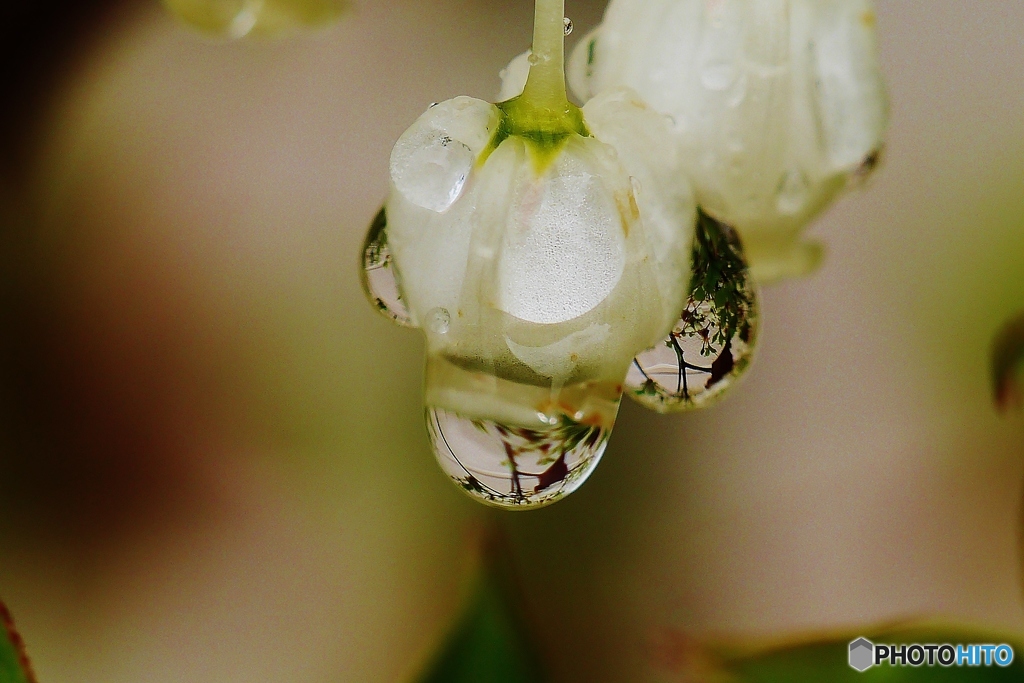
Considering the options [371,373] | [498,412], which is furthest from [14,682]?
[371,373]

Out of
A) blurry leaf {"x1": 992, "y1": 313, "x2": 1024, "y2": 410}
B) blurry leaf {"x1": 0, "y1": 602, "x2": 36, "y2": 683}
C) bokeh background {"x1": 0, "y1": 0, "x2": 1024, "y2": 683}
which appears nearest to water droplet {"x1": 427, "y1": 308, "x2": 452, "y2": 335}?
blurry leaf {"x1": 0, "y1": 602, "x2": 36, "y2": 683}

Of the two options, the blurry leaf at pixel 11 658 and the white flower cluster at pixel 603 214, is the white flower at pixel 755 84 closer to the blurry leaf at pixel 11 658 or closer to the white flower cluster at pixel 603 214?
the white flower cluster at pixel 603 214

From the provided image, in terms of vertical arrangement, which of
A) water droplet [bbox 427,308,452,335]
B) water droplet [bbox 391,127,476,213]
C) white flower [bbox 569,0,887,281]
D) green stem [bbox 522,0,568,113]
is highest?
white flower [bbox 569,0,887,281]

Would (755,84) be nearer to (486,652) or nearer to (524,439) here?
(524,439)

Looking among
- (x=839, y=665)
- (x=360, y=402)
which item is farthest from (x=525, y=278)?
(x=360, y=402)

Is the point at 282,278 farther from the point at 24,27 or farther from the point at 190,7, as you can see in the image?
the point at 190,7

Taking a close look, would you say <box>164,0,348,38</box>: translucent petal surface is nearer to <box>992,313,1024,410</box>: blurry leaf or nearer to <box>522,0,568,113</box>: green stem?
<box>522,0,568,113</box>: green stem

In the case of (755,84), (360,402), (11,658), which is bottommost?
(11,658)
